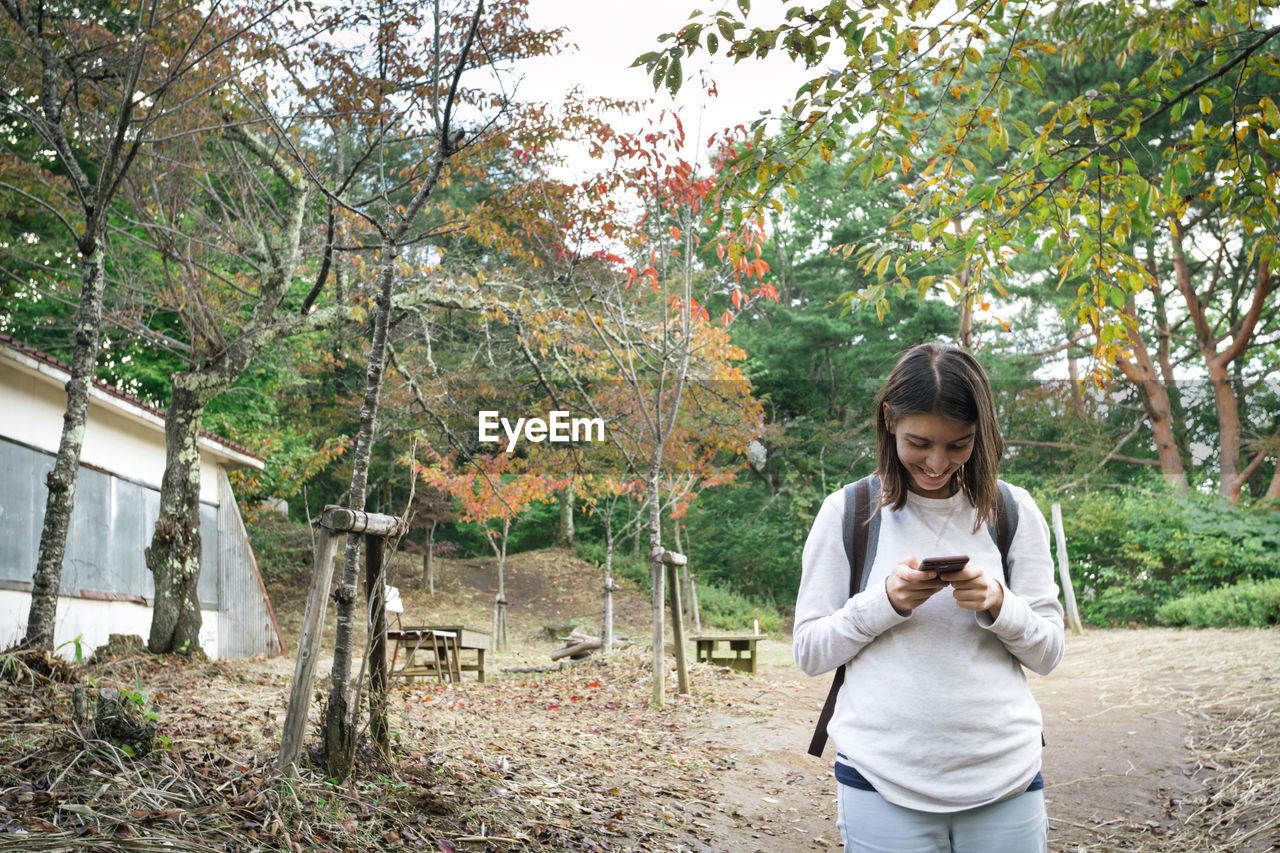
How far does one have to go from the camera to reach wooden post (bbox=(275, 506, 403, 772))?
13.3 ft

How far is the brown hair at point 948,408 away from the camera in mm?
1925

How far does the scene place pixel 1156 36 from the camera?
4.81 metres

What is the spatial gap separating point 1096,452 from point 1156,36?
18.9 metres

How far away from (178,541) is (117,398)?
2.03 metres

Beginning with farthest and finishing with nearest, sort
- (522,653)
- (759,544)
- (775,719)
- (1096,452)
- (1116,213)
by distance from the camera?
1. (759,544)
2. (1096,452)
3. (522,653)
4. (775,719)
5. (1116,213)

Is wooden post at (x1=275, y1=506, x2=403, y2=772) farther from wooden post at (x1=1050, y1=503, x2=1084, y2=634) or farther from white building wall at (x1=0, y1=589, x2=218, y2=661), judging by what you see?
wooden post at (x1=1050, y1=503, x2=1084, y2=634)

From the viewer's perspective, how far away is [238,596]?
47.6 feet

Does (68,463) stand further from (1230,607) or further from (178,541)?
(1230,607)

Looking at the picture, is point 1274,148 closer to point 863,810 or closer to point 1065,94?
point 863,810

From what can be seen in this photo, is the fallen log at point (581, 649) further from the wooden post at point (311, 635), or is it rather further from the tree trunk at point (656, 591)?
the wooden post at point (311, 635)

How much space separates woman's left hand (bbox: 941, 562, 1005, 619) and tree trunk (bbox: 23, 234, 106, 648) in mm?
6406

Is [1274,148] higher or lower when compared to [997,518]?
higher

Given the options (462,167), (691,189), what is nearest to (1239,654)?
(691,189)

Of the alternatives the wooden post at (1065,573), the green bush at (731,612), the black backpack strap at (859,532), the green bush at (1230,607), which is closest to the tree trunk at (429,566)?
the green bush at (731,612)
